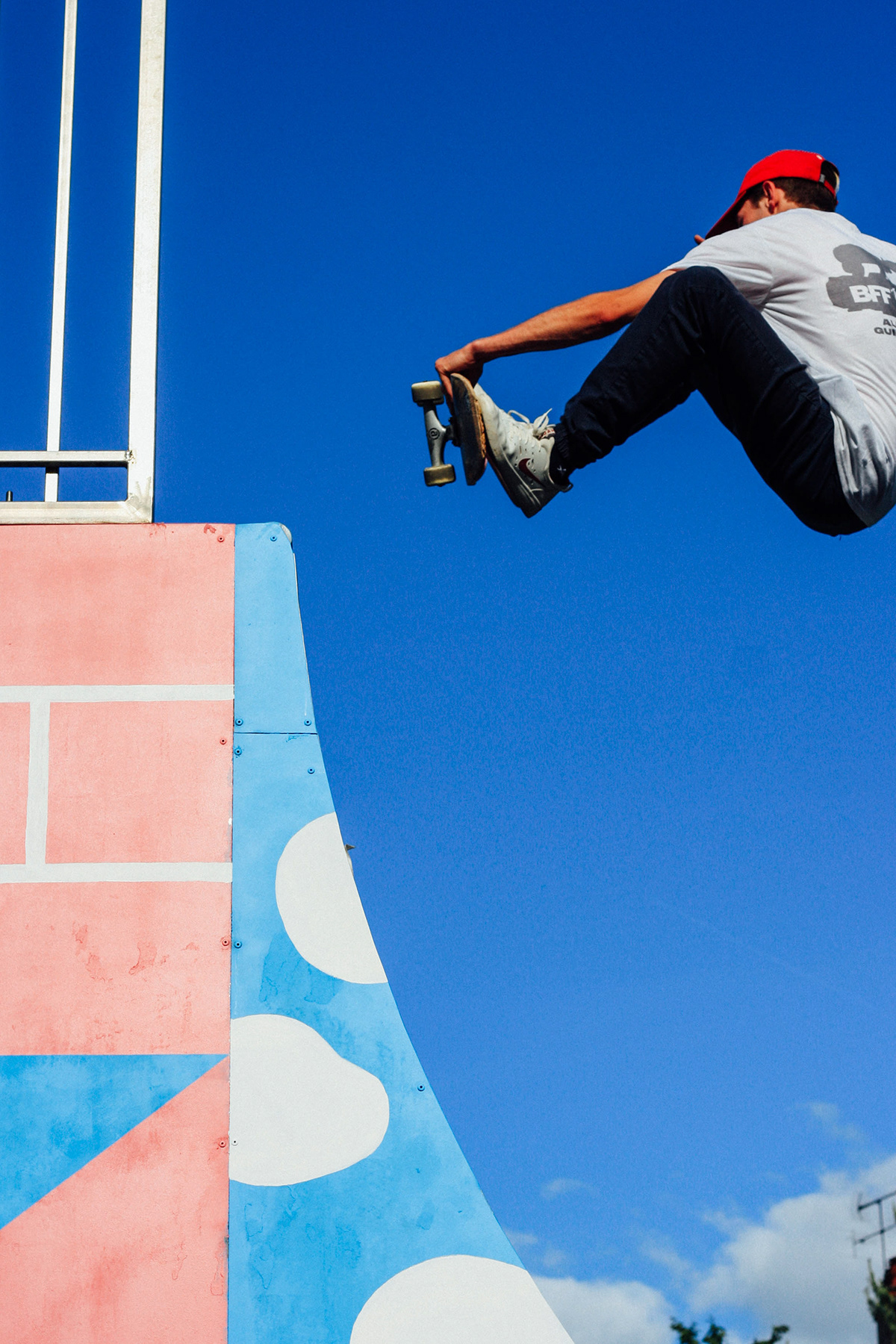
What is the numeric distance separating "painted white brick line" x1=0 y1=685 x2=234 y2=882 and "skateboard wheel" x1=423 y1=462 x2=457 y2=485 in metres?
1.00

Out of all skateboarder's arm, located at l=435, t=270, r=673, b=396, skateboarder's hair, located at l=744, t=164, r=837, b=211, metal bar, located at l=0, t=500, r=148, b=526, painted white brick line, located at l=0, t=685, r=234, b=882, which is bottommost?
painted white brick line, located at l=0, t=685, r=234, b=882

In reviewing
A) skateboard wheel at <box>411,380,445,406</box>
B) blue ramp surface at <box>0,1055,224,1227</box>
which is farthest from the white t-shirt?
blue ramp surface at <box>0,1055,224,1227</box>

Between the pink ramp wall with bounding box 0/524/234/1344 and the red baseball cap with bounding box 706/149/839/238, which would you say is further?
the red baseball cap with bounding box 706/149/839/238

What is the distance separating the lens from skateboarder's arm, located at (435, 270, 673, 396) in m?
4.59

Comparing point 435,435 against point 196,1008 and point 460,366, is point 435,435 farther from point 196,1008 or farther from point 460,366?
point 196,1008

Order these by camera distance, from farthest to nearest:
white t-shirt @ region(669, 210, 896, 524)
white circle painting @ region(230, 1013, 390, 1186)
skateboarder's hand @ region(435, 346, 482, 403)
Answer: skateboarder's hand @ region(435, 346, 482, 403) → white t-shirt @ region(669, 210, 896, 524) → white circle painting @ region(230, 1013, 390, 1186)

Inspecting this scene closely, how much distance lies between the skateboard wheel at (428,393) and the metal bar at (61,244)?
1214 millimetres

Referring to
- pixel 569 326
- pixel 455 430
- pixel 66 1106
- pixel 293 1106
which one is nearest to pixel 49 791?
pixel 66 1106

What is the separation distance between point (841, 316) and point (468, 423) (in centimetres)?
124

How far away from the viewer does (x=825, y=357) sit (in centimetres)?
450

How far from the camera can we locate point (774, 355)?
441cm

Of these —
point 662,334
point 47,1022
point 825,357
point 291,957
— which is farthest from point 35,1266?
point 825,357

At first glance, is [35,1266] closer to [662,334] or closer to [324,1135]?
[324,1135]

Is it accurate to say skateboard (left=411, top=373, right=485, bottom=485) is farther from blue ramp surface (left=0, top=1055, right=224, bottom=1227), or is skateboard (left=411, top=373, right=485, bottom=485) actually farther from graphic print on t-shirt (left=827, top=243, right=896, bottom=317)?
blue ramp surface (left=0, top=1055, right=224, bottom=1227)
